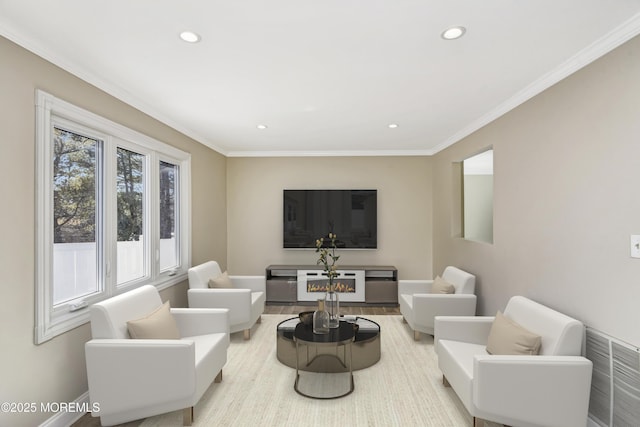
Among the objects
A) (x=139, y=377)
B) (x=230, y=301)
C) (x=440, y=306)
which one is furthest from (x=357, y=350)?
(x=139, y=377)

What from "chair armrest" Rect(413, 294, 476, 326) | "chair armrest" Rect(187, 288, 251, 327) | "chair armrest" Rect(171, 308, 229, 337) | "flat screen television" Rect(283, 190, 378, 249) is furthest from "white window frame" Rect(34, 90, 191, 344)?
"chair armrest" Rect(413, 294, 476, 326)

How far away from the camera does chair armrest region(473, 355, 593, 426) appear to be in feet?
7.16

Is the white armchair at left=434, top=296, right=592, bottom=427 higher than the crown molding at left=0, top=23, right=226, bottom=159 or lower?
lower

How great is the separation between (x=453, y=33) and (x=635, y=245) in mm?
1641

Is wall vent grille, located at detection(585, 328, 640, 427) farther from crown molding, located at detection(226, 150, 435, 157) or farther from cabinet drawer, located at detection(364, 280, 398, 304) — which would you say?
crown molding, located at detection(226, 150, 435, 157)

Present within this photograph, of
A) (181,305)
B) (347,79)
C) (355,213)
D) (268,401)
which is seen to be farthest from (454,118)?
(181,305)

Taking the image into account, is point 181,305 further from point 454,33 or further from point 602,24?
point 602,24

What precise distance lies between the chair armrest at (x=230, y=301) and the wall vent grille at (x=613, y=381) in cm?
312

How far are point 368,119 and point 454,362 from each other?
268 centimetres

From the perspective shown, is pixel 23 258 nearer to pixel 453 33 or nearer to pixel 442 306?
pixel 453 33

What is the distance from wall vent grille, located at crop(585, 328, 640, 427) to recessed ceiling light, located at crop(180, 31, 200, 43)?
3193mm

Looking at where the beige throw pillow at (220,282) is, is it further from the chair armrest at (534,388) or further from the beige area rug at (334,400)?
the chair armrest at (534,388)

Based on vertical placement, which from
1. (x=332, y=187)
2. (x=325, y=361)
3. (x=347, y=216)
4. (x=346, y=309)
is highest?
(x=332, y=187)

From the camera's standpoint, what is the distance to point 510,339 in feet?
8.39
